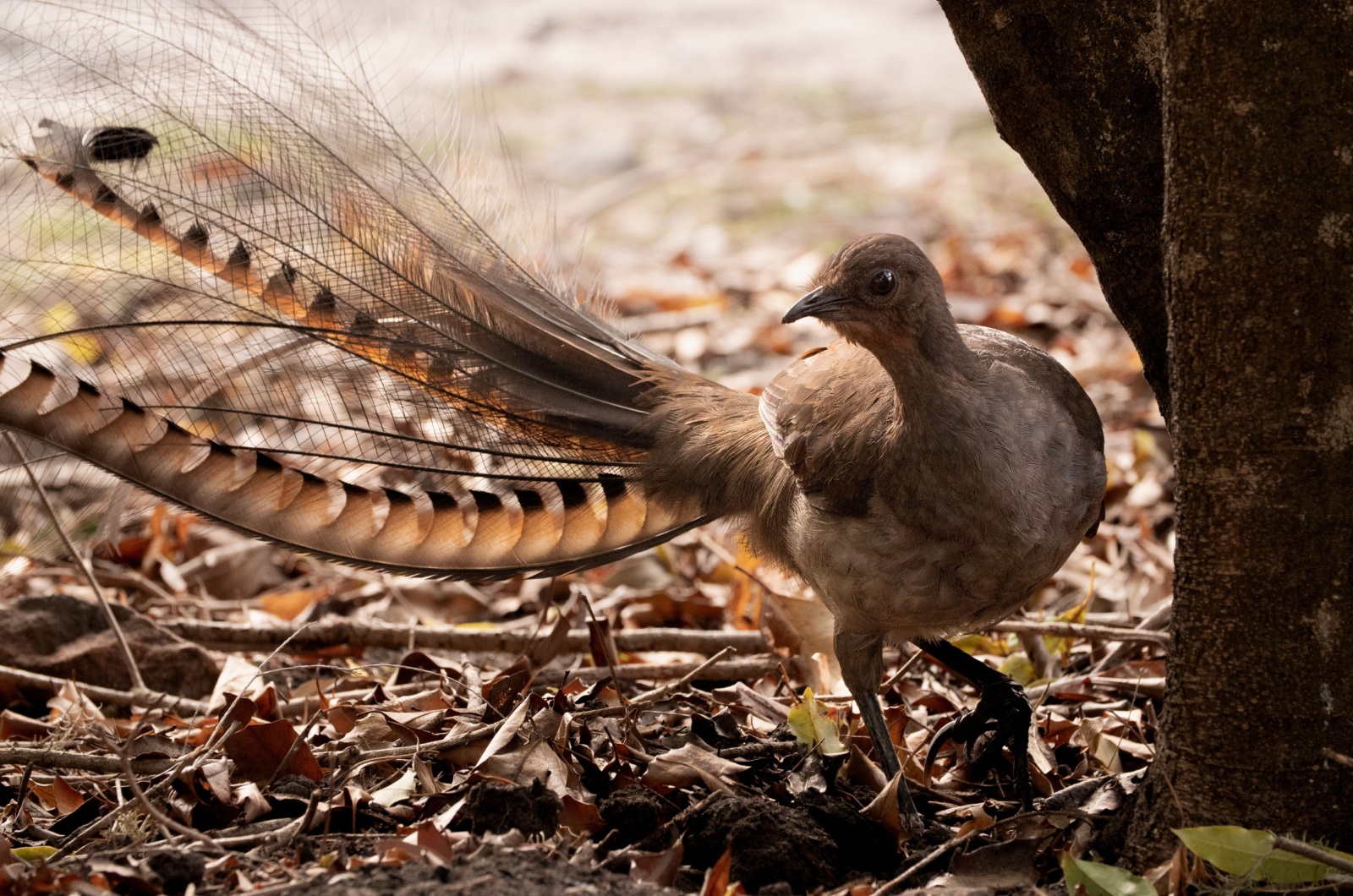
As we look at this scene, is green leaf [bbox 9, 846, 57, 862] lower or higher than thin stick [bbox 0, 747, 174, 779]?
lower

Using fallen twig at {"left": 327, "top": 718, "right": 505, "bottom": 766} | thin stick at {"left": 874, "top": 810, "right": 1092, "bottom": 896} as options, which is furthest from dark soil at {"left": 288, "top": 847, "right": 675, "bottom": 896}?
fallen twig at {"left": 327, "top": 718, "right": 505, "bottom": 766}

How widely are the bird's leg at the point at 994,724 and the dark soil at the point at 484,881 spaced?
1.16m

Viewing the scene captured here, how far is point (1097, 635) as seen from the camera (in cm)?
354

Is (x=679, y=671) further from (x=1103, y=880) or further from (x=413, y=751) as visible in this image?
(x=1103, y=880)

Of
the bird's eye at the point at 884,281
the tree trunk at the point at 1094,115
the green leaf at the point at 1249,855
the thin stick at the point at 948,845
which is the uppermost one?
the tree trunk at the point at 1094,115

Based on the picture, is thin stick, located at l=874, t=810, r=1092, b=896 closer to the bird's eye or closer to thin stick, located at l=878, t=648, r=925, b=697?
thin stick, located at l=878, t=648, r=925, b=697

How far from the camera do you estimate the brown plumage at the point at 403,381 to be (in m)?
2.81

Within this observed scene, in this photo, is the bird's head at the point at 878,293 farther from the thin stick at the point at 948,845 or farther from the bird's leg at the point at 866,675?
the thin stick at the point at 948,845

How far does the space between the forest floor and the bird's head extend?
88 cm

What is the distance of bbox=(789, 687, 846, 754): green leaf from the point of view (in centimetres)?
294

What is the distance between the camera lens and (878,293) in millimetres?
2773

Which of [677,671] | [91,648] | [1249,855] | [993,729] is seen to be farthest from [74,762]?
[1249,855]

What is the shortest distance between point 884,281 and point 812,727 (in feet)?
3.26

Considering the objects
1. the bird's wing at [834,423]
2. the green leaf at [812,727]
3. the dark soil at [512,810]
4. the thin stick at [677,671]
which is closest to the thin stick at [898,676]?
the thin stick at [677,671]
